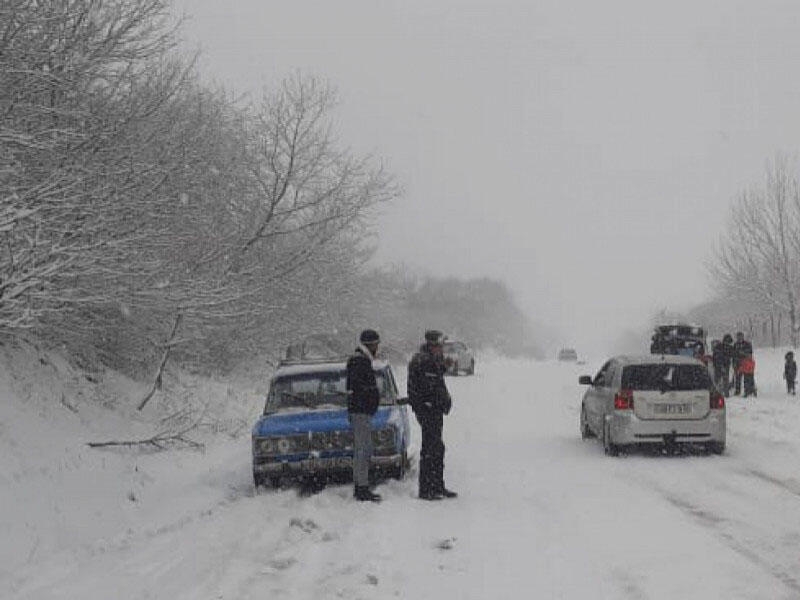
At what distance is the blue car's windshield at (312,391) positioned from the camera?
1245 centimetres

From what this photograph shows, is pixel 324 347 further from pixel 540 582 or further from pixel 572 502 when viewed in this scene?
pixel 540 582

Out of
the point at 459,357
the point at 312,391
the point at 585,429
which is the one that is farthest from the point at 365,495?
the point at 459,357

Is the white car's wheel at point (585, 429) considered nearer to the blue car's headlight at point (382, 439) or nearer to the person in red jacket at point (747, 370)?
the blue car's headlight at point (382, 439)

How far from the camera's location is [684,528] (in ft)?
27.4

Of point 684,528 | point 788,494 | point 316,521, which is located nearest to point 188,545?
point 316,521

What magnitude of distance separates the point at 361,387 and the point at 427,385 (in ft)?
2.85

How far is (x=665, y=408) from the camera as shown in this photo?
13.6 metres

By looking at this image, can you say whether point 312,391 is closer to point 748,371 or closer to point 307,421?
point 307,421

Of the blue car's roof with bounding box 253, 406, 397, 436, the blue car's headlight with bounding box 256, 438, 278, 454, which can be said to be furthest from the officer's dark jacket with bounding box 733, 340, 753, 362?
the blue car's headlight with bounding box 256, 438, 278, 454

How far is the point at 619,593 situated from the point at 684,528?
8.15ft

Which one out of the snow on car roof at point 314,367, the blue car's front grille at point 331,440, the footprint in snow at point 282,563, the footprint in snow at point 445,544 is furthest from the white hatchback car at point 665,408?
the footprint in snow at point 282,563

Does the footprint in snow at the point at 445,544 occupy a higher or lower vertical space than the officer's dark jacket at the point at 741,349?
lower

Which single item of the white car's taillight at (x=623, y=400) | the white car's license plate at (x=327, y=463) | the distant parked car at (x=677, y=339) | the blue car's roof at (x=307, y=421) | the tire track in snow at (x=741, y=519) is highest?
the distant parked car at (x=677, y=339)

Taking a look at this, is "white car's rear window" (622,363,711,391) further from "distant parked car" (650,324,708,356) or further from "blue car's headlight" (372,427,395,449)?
"distant parked car" (650,324,708,356)
